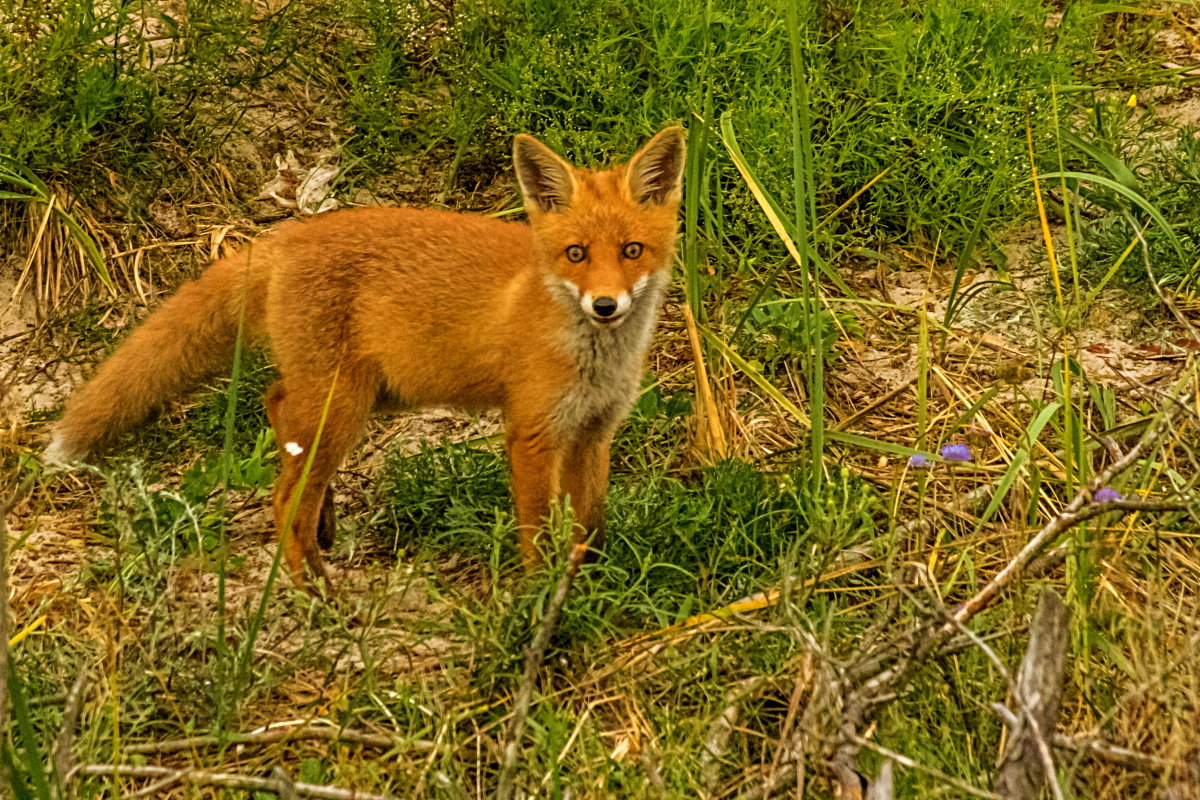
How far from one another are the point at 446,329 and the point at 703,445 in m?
0.93

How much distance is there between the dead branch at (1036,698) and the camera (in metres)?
2.05

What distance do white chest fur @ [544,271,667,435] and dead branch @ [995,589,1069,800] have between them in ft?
5.55

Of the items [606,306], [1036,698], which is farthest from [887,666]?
[606,306]

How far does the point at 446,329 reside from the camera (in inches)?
150

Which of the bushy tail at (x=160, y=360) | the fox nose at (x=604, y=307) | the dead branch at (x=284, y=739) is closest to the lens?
the dead branch at (x=284, y=739)

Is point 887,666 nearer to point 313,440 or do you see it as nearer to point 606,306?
point 606,306

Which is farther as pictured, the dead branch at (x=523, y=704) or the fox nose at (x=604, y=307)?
the fox nose at (x=604, y=307)

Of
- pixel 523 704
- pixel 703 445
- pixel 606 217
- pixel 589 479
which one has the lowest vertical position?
pixel 703 445

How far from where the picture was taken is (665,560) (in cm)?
351

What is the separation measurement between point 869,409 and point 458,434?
1532mm

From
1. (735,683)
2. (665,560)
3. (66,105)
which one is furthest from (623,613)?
(66,105)

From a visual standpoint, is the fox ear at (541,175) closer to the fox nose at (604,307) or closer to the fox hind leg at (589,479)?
the fox nose at (604,307)

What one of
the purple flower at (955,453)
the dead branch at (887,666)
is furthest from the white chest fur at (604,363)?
the dead branch at (887,666)

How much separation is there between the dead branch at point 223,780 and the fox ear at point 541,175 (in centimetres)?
183
